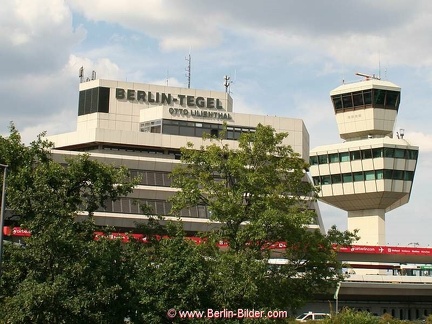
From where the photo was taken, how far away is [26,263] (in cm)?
3631

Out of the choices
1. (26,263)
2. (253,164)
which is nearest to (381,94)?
(253,164)

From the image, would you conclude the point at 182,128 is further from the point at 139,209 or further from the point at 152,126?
the point at 139,209

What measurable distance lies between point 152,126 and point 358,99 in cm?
3291

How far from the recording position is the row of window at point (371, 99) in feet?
332

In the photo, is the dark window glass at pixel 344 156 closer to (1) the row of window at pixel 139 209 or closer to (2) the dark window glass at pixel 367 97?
(2) the dark window glass at pixel 367 97

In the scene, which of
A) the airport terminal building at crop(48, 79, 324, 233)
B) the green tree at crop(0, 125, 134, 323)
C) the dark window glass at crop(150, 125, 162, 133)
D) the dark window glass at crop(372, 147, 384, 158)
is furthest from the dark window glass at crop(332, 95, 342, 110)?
the green tree at crop(0, 125, 134, 323)

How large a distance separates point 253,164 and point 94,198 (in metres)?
10.3

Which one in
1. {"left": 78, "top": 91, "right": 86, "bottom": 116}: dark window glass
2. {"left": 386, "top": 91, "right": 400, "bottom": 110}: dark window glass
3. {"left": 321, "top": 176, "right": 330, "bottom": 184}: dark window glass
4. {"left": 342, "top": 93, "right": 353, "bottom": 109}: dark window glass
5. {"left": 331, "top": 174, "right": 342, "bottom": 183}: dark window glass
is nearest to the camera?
{"left": 78, "top": 91, "right": 86, "bottom": 116}: dark window glass

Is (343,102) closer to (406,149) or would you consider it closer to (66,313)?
(406,149)

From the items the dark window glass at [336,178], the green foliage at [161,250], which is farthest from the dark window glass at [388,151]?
the green foliage at [161,250]

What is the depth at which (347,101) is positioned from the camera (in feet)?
341

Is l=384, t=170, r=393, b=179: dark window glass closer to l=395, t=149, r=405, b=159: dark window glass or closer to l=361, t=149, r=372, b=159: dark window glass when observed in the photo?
l=395, t=149, r=405, b=159: dark window glass

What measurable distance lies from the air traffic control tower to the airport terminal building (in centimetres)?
1085

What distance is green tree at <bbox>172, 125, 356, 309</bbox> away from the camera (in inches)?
1534
